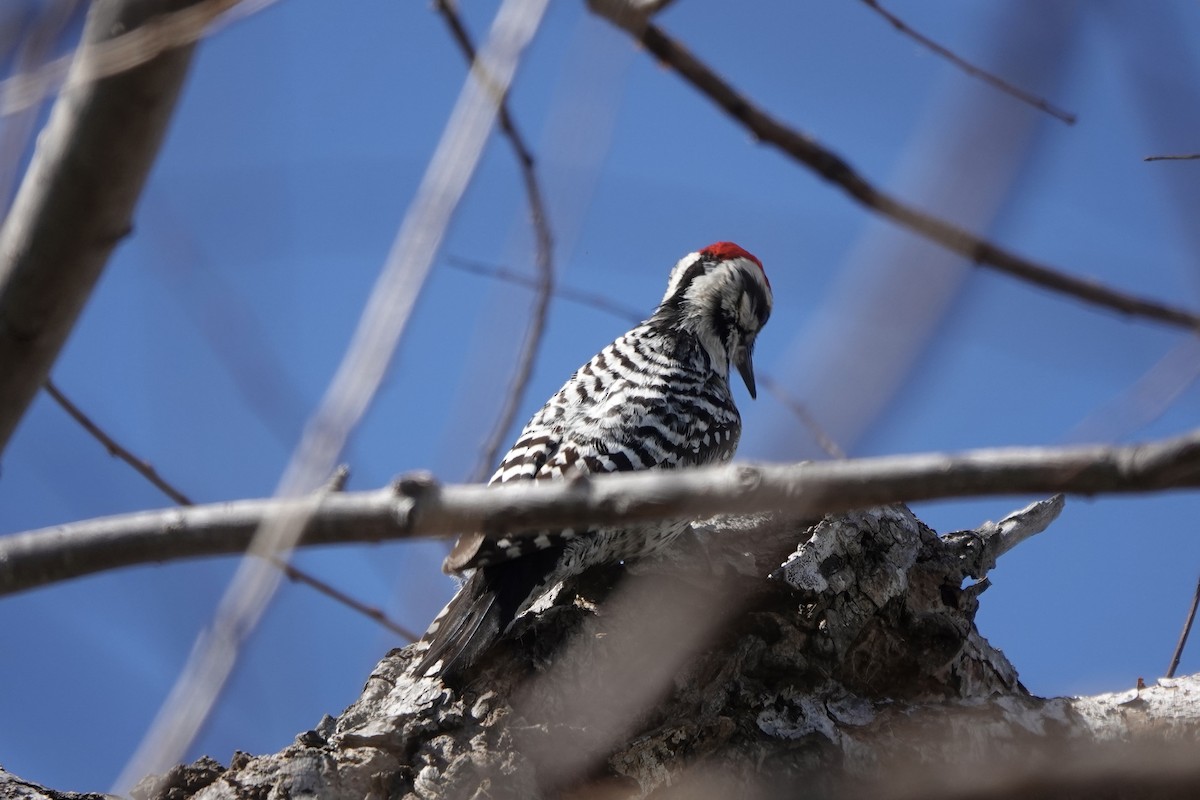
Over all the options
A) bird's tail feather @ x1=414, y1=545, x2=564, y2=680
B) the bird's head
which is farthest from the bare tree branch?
the bird's head

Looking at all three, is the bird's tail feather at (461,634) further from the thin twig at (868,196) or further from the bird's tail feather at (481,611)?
the thin twig at (868,196)

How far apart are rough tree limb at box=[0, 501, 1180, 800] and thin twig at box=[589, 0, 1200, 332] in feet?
5.56

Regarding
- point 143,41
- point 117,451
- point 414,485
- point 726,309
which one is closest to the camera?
point 143,41

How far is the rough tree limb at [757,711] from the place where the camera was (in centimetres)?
276

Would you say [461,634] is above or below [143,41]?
above

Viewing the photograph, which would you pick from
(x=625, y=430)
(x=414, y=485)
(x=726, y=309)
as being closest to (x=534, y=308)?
(x=414, y=485)

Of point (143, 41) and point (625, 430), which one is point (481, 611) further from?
point (143, 41)

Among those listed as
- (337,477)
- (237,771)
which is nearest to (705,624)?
(237,771)

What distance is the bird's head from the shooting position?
5.15 meters

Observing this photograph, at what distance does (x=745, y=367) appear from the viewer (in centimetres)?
530

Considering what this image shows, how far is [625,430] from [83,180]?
2.96 m

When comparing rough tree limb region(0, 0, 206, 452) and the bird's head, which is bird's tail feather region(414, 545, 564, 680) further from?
the bird's head

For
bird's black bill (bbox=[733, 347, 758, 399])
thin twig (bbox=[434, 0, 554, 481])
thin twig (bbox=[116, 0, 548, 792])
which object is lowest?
thin twig (bbox=[116, 0, 548, 792])

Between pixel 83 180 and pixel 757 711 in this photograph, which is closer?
pixel 83 180
